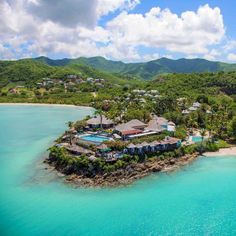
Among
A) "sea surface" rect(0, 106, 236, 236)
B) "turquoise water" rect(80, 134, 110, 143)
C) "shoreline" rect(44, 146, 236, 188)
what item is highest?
"turquoise water" rect(80, 134, 110, 143)

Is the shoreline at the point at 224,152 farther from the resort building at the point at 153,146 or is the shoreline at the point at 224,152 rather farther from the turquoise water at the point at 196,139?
the resort building at the point at 153,146

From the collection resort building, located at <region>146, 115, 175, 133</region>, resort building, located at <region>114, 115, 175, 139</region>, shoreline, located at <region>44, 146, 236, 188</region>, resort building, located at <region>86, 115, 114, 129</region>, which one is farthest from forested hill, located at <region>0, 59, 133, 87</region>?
shoreline, located at <region>44, 146, 236, 188</region>

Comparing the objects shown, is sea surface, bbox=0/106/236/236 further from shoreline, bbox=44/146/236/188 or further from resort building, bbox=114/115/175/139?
resort building, bbox=114/115/175/139

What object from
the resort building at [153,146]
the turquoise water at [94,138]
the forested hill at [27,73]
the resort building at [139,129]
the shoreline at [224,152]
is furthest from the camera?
the forested hill at [27,73]

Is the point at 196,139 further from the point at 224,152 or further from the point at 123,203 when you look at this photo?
the point at 123,203

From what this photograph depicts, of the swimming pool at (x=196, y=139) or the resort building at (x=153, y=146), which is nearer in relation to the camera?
the resort building at (x=153, y=146)

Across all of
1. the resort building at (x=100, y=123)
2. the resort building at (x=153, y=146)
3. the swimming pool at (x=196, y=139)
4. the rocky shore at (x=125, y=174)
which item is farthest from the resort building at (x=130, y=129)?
the rocky shore at (x=125, y=174)

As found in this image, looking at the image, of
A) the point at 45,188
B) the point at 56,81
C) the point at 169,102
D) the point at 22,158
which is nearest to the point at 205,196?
the point at 45,188

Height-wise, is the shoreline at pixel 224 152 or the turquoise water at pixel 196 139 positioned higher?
the turquoise water at pixel 196 139
